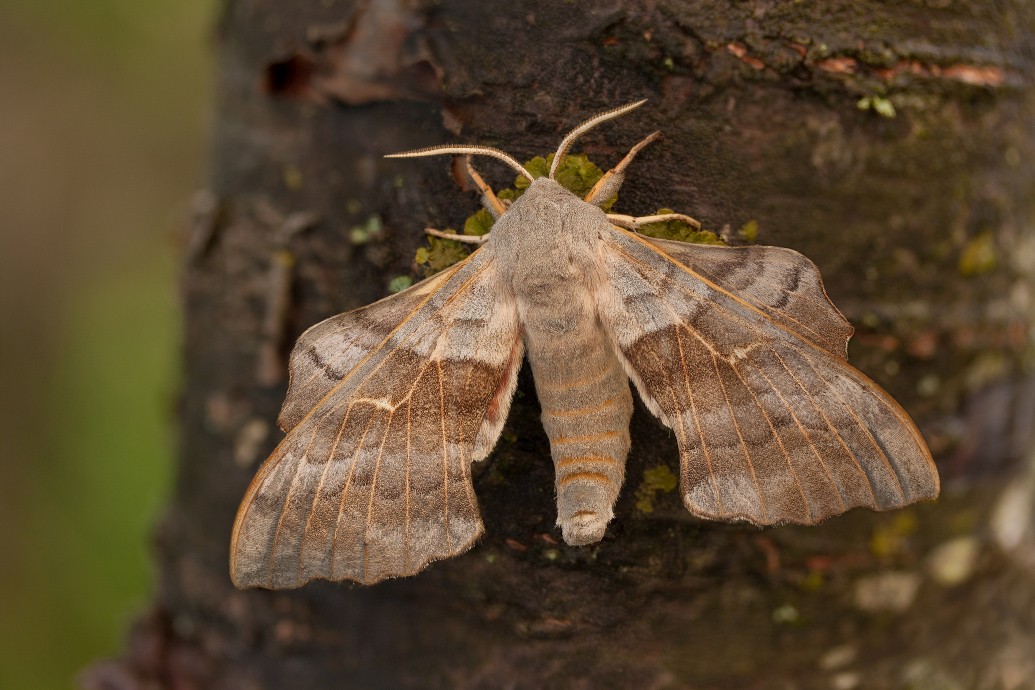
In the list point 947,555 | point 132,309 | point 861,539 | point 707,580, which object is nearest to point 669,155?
point 707,580

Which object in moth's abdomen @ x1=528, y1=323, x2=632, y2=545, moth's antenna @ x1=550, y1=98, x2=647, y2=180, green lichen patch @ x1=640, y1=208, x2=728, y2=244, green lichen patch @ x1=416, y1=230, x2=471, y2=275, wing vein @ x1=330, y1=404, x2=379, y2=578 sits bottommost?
wing vein @ x1=330, y1=404, x2=379, y2=578

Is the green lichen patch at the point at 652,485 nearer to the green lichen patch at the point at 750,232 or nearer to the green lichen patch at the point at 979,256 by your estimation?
the green lichen patch at the point at 750,232

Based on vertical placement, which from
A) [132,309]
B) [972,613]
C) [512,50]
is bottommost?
[132,309]

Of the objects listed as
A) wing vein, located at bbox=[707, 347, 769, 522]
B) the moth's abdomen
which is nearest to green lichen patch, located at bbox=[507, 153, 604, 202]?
the moth's abdomen

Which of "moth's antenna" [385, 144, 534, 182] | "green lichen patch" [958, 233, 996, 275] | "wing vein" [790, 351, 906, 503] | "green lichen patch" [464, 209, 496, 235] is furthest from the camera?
"green lichen patch" [958, 233, 996, 275]

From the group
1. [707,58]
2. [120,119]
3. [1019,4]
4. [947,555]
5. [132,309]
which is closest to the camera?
[707,58]

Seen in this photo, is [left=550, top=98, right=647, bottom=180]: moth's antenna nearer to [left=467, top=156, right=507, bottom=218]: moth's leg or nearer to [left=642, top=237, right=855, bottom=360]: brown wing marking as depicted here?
[left=467, top=156, right=507, bottom=218]: moth's leg

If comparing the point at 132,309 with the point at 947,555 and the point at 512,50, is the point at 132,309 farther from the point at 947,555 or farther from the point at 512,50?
the point at 947,555

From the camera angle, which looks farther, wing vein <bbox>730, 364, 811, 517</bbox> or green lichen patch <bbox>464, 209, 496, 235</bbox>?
green lichen patch <bbox>464, 209, 496, 235</bbox>
